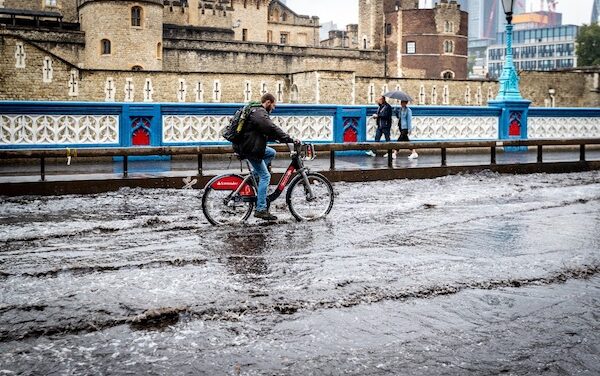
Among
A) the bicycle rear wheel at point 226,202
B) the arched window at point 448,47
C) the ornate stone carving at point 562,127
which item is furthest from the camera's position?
the arched window at point 448,47

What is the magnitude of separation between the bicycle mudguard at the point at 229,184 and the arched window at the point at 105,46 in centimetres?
4297

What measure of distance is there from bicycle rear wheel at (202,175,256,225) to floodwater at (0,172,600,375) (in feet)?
0.74

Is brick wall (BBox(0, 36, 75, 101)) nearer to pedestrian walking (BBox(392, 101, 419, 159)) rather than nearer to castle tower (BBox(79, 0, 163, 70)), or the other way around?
castle tower (BBox(79, 0, 163, 70))

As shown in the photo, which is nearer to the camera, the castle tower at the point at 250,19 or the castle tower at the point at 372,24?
the castle tower at the point at 250,19

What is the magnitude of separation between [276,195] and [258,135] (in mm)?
824

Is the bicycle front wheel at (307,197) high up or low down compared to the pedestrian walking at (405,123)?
down

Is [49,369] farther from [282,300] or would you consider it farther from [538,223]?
[538,223]

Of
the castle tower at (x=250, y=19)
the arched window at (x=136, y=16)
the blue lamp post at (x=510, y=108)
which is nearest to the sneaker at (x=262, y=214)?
the blue lamp post at (x=510, y=108)

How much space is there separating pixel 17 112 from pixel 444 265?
11.7 m

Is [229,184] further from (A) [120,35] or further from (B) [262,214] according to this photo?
(A) [120,35]

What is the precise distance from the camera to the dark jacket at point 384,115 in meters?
19.5

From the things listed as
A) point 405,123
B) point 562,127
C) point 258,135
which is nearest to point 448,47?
point 562,127

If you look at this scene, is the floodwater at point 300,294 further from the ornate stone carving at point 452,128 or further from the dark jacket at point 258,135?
the ornate stone carving at point 452,128

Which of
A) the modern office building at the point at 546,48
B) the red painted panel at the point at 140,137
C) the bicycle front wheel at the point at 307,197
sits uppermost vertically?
the modern office building at the point at 546,48
